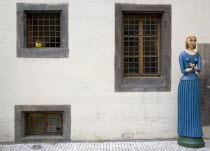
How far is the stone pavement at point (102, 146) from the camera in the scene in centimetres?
543

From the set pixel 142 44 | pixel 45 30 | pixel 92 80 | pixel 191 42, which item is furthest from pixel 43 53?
pixel 191 42

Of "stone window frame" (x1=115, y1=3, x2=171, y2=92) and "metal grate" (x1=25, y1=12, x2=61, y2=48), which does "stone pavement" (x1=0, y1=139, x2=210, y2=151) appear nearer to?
"stone window frame" (x1=115, y1=3, x2=171, y2=92)

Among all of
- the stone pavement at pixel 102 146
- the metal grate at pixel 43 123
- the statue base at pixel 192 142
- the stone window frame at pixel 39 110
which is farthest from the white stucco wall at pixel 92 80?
the statue base at pixel 192 142

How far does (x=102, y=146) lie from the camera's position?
18.4ft

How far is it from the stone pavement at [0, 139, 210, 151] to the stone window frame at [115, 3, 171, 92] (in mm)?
1228

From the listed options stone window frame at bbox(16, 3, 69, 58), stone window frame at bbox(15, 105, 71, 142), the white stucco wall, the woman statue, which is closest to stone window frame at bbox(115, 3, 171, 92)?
→ the white stucco wall

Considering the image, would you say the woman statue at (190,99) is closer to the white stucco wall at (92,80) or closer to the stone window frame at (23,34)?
the white stucco wall at (92,80)

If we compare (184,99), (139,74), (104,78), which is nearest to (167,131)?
(184,99)

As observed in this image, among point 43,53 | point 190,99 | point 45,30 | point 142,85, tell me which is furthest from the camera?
point 45,30

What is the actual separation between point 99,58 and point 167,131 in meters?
2.40

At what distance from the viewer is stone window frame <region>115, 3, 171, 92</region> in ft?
19.9

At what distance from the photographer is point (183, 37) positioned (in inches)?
240

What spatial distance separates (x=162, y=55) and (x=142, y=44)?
563 millimetres

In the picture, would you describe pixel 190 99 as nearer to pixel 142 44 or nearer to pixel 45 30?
pixel 142 44
